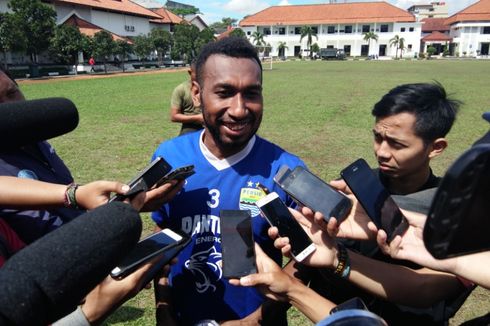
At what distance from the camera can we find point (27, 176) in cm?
208

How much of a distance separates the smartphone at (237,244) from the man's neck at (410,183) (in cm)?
111

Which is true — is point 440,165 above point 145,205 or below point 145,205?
below

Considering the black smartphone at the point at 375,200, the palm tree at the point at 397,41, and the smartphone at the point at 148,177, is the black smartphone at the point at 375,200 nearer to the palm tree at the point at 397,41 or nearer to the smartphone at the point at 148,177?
the smartphone at the point at 148,177

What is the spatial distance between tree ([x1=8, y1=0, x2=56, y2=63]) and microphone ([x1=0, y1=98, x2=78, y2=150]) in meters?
33.1

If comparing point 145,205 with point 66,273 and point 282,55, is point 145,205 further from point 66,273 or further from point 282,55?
point 282,55

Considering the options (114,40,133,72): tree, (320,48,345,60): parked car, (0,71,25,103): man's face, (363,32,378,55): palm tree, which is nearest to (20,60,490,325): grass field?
(0,71,25,103): man's face

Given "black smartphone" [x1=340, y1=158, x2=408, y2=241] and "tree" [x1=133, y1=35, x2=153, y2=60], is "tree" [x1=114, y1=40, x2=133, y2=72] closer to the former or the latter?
"tree" [x1=133, y1=35, x2=153, y2=60]

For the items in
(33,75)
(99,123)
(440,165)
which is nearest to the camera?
(440,165)

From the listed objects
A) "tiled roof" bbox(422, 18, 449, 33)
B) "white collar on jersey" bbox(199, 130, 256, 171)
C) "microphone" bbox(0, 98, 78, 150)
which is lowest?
"white collar on jersey" bbox(199, 130, 256, 171)

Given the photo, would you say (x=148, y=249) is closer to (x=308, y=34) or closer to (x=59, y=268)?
(x=59, y=268)

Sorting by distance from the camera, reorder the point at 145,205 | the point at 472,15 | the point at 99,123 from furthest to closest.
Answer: the point at 472,15
the point at 99,123
the point at 145,205

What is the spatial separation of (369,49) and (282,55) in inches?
647

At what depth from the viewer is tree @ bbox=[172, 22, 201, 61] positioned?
51.3 meters

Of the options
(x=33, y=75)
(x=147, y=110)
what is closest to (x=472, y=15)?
(x=33, y=75)
